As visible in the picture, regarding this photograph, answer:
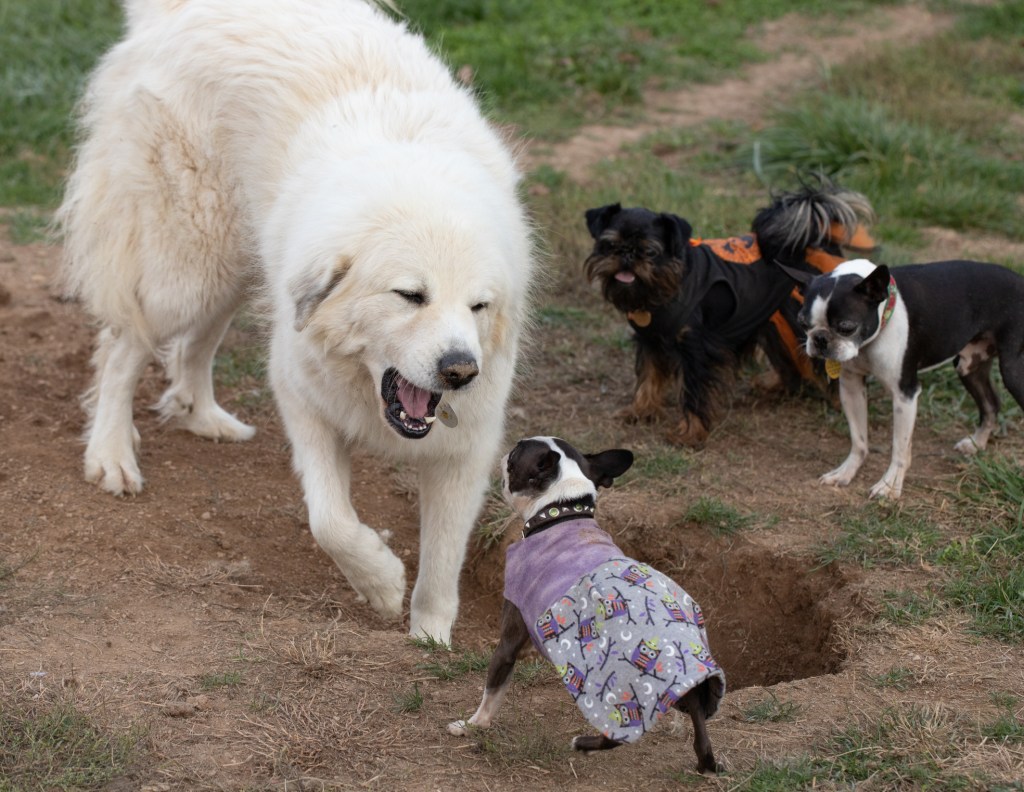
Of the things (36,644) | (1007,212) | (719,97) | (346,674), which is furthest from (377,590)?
(719,97)

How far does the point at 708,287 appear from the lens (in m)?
5.78

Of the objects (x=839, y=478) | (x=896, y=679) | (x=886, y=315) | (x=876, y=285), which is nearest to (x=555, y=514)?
(x=896, y=679)

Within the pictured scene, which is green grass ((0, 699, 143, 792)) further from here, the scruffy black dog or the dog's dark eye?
the scruffy black dog

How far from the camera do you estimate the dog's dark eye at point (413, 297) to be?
3.55 m

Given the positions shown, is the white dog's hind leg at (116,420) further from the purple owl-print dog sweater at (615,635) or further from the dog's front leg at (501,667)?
the purple owl-print dog sweater at (615,635)

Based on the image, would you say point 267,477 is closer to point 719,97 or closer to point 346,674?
point 346,674

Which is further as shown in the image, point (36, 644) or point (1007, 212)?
point (1007, 212)

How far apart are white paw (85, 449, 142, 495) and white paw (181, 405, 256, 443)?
23.8 inches

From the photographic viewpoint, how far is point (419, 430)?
371 cm

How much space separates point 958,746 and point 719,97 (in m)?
7.83

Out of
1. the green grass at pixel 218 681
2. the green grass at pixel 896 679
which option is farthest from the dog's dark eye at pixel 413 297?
the green grass at pixel 896 679

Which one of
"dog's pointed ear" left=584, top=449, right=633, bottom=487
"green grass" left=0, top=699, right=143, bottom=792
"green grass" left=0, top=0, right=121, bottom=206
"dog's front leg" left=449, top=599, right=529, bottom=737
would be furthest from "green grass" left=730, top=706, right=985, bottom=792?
"green grass" left=0, top=0, right=121, bottom=206

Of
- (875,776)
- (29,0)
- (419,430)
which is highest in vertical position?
(419,430)

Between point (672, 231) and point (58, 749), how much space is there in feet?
11.6
